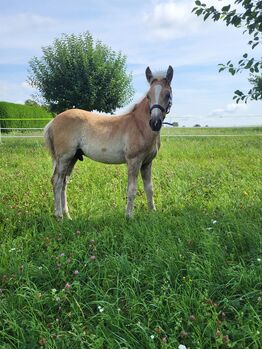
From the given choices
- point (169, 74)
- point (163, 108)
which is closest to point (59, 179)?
point (163, 108)

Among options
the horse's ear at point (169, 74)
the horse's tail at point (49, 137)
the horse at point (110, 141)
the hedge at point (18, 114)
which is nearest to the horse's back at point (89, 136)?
the horse at point (110, 141)

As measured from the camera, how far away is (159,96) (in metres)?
4.89

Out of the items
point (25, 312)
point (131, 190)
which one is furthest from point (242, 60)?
point (25, 312)

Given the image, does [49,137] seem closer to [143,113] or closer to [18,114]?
[143,113]

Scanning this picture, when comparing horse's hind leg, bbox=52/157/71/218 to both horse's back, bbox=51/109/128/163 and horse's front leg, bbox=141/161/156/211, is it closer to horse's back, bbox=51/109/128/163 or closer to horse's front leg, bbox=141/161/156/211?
horse's back, bbox=51/109/128/163

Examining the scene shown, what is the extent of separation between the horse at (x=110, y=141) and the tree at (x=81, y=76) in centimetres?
1413

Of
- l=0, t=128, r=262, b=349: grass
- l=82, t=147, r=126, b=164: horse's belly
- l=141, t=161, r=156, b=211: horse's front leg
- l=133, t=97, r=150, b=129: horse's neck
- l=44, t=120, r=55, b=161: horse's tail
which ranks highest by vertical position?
l=133, t=97, r=150, b=129: horse's neck

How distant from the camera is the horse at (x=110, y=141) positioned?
211 inches

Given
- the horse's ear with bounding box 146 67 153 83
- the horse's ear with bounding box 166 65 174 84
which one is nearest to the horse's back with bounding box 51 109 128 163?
the horse's ear with bounding box 146 67 153 83

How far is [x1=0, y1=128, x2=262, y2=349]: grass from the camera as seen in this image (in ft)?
8.70

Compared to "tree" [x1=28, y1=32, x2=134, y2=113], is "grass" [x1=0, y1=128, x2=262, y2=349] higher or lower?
lower

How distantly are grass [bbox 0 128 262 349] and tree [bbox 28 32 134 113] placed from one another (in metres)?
14.4

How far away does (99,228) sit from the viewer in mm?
5074

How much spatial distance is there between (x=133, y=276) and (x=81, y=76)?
17982 mm
